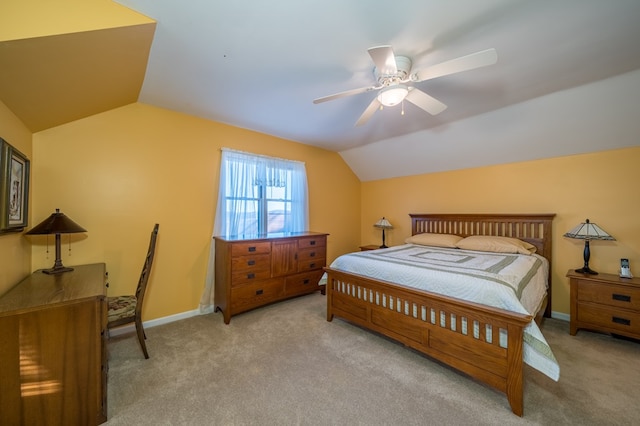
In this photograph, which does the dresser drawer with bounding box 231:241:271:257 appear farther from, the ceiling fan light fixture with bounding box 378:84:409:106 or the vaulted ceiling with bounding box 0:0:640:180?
the ceiling fan light fixture with bounding box 378:84:409:106

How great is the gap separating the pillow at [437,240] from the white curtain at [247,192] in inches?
76.5

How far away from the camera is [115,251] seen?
2.73 m

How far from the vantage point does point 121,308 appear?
86.8 inches

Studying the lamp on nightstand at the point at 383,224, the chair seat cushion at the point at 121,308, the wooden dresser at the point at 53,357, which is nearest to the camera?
the wooden dresser at the point at 53,357

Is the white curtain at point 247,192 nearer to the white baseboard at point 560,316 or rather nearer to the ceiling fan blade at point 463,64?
the ceiling fan blade at point 463,64

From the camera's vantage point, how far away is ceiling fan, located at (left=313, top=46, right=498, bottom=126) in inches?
61.6

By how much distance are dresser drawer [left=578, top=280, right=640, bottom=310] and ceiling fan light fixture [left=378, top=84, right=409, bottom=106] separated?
2.83m

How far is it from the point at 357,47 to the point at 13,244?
10.0 ft

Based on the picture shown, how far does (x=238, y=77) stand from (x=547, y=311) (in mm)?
4612

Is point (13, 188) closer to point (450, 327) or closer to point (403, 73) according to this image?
point (403, 73)

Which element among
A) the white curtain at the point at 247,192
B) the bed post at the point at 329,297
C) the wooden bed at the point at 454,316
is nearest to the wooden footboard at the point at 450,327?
the wooden bed at the point at 454,316

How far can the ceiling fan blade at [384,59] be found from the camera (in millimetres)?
1538

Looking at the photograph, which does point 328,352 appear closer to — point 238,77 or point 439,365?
point 439,365

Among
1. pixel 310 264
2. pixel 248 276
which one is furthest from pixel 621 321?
pixel 248 276
